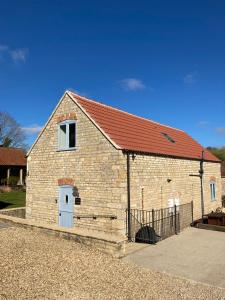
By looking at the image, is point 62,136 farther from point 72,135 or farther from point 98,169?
point 98,169

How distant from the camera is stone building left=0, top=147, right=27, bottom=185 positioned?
38172 mm

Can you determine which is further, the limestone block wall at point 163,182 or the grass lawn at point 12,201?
the grass lawn at point 12,201

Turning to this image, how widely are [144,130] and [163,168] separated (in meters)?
2.88

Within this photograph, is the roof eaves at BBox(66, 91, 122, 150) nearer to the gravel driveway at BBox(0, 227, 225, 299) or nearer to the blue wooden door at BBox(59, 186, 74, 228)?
the blue wooden door at BBox(59, 186, 74, 228)

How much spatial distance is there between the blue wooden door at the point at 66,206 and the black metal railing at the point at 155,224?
333 centimetres

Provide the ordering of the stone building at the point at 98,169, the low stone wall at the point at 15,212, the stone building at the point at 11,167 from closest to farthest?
the stone building at the point at 98,169 < the low stone wall at the point at 15,212 < the stone building at the point at 11,167

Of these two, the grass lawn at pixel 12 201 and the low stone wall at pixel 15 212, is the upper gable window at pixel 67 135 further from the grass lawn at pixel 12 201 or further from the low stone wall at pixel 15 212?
the grass lawn at pixel 12 201

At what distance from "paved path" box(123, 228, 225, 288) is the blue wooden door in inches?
178

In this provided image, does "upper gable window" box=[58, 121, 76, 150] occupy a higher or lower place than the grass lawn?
higher

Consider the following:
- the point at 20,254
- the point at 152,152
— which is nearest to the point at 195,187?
the point at 152,152

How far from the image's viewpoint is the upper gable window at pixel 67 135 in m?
14.9

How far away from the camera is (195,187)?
63.0 feet

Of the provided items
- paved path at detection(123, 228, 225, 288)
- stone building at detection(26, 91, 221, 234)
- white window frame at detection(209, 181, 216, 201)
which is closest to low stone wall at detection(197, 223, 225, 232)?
paved path at detection(123, 228, 225, 288)

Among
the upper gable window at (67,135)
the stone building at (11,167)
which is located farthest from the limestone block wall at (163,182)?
the stone building at (11,167)
